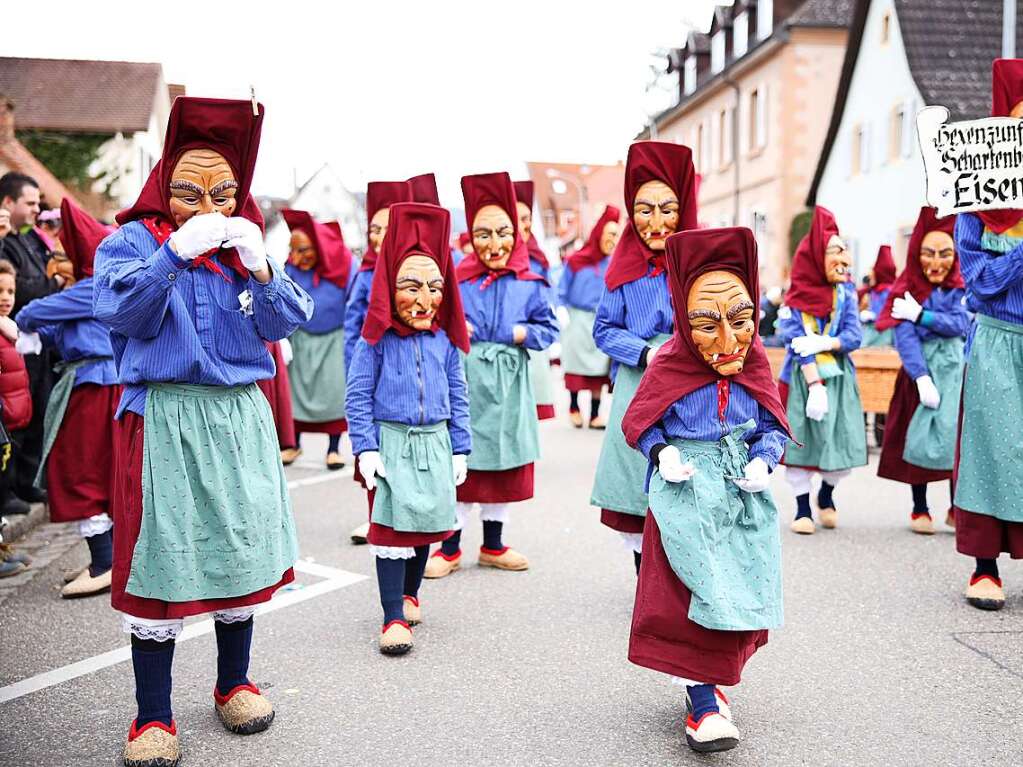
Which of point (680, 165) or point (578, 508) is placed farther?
point (578, 508)

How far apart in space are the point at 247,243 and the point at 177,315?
0.35 m

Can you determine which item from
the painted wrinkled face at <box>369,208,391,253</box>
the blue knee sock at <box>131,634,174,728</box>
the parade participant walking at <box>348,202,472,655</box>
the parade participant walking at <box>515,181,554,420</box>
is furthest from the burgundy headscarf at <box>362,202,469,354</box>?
the parade participant walking at <box>515,181,554,420</box>

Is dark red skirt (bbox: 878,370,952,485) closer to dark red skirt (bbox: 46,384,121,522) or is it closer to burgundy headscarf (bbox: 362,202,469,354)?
burgundy headscarf (bbox: 362,202,469,354)

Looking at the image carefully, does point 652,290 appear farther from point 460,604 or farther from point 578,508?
point 578,508

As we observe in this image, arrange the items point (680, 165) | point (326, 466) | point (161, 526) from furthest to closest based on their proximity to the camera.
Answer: point (326, 466) → point (680, 165) → point (161, 526)

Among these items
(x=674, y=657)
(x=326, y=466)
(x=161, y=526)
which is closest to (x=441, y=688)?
(x=674, y=657)

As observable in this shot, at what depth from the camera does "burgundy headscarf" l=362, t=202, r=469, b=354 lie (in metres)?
4.88

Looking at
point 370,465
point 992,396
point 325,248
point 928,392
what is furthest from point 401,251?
point 325,248

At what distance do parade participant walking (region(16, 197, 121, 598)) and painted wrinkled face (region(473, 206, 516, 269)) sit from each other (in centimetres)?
209

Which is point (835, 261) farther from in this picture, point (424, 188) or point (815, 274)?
point (424, 188)

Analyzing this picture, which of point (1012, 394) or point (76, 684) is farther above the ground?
point (1012, 394)

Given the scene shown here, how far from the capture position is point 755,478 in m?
3.71

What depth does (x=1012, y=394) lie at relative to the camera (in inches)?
209

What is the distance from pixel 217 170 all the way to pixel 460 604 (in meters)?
2.81
